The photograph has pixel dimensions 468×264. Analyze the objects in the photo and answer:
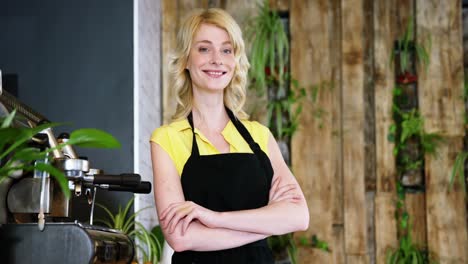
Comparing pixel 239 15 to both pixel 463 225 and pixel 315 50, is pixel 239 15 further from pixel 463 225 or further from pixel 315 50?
pixel 463 225

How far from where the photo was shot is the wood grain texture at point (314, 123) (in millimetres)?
4766

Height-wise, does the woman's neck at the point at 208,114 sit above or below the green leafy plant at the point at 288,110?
below

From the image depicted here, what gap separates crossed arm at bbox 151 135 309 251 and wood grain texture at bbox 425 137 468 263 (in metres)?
2.84

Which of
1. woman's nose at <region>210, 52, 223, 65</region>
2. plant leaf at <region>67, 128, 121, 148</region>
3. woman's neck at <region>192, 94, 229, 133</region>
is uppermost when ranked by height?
woman's nose at <region>210, 52, 223, 65</region>

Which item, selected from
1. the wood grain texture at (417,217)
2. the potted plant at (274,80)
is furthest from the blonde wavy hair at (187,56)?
the wood grain texture at (417,217)

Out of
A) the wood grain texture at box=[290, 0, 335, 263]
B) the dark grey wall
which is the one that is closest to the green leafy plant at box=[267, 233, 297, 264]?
the wood grain texture at box=[290, 0, 335, 263]

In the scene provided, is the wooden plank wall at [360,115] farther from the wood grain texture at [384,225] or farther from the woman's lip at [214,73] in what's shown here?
the woman's lip at [214,73]

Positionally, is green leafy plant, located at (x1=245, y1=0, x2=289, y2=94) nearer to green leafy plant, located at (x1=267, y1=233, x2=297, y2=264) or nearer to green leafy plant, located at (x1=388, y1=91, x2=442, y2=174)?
green leafy plant, located at (x1=388, y1=91, x2=442, y2=174)

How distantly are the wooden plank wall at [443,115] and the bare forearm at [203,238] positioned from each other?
3.02 meters

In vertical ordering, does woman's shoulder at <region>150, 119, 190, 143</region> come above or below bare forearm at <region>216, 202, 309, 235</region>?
above

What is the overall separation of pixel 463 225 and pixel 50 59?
2.71m

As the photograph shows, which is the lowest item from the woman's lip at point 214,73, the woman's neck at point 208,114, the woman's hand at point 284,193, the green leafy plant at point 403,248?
the green leafy plant at point 403,248

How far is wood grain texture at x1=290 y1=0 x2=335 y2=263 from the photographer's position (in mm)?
4766

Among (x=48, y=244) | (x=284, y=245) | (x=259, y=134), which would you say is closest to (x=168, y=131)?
(x=259, y=134)
